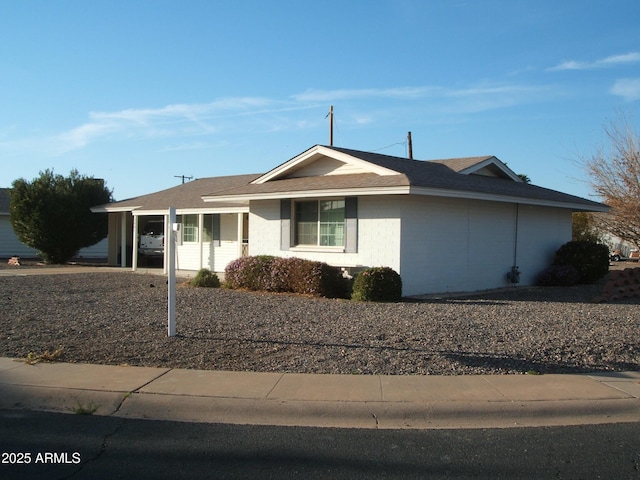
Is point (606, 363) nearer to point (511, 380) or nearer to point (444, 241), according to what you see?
point (511, 380)

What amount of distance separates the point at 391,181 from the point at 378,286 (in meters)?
2.68

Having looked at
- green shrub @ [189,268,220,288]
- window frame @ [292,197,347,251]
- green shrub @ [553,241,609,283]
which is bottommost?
green shrub @ [189,268,220,288]

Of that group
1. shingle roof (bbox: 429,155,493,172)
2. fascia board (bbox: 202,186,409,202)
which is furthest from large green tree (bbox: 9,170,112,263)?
shingle roof (bbox: 429,155,493,172)

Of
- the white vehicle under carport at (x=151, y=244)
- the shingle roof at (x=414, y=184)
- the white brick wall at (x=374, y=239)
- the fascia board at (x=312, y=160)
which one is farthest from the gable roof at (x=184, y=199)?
the white brick wall at (x=374, y=239)

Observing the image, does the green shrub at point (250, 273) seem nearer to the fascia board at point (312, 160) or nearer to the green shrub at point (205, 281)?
the green shrub at point (205, 281)

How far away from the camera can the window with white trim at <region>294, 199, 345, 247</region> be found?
17312mm

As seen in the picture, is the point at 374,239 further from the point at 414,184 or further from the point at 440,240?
the point at 414,184

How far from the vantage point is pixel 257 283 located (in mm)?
17234

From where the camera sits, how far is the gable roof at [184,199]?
934 inches

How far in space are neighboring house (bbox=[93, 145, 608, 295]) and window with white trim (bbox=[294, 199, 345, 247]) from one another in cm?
3

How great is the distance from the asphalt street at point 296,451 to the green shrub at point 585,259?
14457mm

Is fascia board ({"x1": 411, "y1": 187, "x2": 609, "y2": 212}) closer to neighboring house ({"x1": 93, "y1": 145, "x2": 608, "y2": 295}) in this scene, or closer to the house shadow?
neighboring house ({"x1": 93, "y1": 145, "x2": 608, "y2": 295})

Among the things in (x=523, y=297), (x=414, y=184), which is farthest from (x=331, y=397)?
(x=523, y=297)

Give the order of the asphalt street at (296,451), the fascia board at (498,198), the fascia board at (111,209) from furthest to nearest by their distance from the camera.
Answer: the fascia board at (111,209), the fascia board at (498,198), the asphalt street at (296,451)
